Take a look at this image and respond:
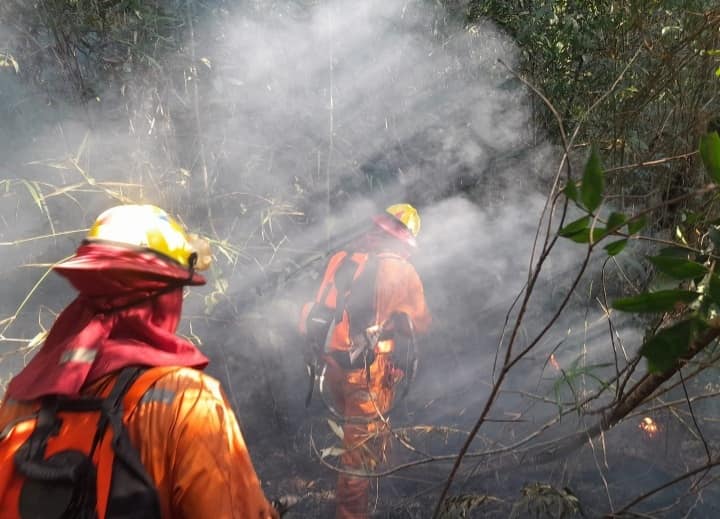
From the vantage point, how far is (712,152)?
0.90m

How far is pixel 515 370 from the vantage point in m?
4.77

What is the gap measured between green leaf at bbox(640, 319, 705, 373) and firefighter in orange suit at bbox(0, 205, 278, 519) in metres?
0.89

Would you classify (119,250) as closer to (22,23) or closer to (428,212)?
(22,23)

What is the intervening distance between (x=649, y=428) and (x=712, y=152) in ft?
10.7

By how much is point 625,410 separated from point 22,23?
4.57 meters

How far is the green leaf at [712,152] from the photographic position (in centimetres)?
89

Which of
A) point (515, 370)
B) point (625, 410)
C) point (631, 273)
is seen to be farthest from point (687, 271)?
point (515, 370)

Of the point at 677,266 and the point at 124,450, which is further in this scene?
the point at 124,450

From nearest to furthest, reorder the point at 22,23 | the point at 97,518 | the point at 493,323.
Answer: the point at 97,518 < the point at 22,23 < the point at 493,323

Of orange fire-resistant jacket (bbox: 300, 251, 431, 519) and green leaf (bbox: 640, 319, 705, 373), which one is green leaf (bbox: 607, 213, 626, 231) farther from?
orange fire-resistant jacket (bbox: 300, 251, 431, 519)

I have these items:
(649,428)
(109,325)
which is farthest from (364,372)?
(109,325)

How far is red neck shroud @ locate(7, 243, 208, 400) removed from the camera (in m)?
1.30

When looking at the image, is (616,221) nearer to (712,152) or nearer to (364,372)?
(712,152)

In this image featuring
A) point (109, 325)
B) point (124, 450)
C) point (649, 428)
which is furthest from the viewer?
point (649, 428)
